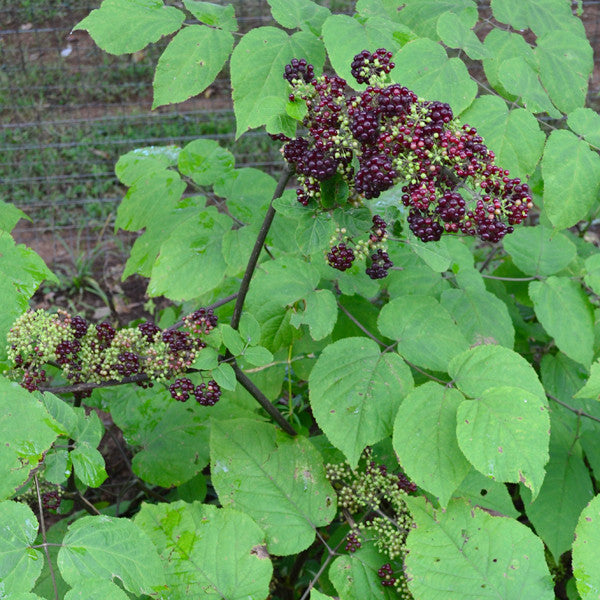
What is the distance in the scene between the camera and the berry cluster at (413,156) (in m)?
1.51

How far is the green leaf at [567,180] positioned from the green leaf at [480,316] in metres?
0.39

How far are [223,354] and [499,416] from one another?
79 cm

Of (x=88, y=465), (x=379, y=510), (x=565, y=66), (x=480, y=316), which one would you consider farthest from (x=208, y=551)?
(x=565, y=66)

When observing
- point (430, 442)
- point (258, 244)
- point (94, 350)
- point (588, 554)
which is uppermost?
point (258, 244)

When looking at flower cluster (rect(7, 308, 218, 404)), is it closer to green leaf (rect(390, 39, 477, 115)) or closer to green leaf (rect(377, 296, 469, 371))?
green leaf (rect(377, 296, 469, 371))

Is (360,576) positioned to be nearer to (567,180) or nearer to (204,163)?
(567,180)

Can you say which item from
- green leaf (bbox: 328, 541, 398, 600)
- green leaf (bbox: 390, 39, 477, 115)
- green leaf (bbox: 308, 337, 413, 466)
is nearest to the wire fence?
green leaf (bbox: 390, 39, 477, 115)

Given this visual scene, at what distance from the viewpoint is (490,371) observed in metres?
1.97

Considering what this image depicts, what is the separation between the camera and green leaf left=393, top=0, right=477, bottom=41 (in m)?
2.54

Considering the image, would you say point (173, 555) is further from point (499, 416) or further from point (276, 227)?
point (276, 227)

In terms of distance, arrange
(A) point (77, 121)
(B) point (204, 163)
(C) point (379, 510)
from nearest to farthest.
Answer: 1. (C) point (379, 510)
2. (B) point (204, 163)
3. (A) point (77, 121)

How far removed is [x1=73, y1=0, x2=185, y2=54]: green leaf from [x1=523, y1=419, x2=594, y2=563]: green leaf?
2.04 metres

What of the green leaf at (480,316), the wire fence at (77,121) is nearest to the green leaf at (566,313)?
the green leaf at (480,316)

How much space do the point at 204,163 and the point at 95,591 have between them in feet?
5.50
